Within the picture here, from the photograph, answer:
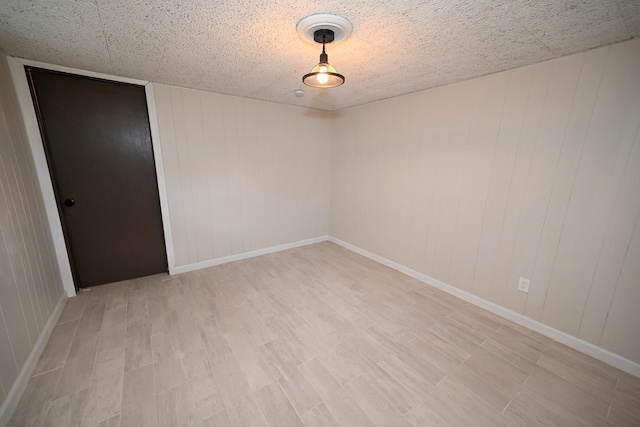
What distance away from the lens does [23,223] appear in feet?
5.97

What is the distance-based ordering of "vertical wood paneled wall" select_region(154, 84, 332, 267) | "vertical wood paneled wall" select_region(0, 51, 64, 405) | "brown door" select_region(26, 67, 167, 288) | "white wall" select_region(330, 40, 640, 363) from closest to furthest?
1. "vertical wood paneled wall" select_region(0, 51, 64, 405)
2. "white wall" select_region(330, 40, 640, 363)
3. "brown door" select_region(26, 67, 167, 288)
4. "vertical wood paneled wall" select_region(154, 84, 332, 267)

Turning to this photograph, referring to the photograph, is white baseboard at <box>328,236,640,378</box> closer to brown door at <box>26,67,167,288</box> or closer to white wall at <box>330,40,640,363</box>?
white wall at <box>330,40,640,363</box>

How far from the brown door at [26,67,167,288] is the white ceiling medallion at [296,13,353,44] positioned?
7.21 feet

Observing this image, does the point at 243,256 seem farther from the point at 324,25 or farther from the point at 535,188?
the point at 535,188

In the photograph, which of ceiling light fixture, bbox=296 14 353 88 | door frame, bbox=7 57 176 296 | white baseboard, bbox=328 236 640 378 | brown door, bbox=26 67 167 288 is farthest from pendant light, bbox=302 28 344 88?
white baseboard, bbox=328 236 640 378

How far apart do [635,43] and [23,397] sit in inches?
176

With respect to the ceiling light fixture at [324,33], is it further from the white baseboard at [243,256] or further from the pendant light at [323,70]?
the white baseboard at [243,256]

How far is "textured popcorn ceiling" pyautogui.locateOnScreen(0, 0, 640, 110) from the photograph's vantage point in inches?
51.1

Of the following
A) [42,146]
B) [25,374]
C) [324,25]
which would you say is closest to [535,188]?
Result: [324,25]

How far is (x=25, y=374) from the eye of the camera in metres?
1.52

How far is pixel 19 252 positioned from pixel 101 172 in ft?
3.73

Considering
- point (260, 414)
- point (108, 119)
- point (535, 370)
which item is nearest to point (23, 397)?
point (260, 414)


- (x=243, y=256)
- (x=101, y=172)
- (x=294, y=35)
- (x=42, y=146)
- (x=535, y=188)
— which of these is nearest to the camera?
(x=294, y=35)

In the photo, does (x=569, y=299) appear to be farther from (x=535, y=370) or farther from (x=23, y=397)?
(x=23, y=397)
